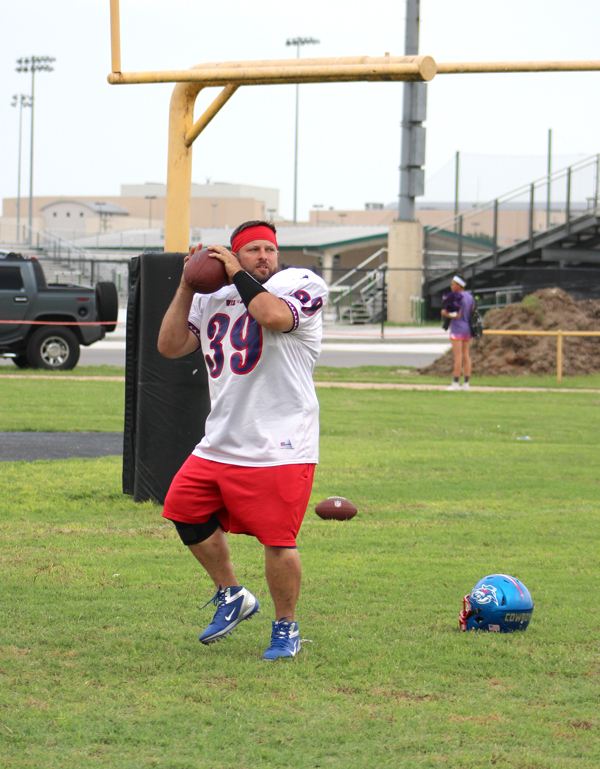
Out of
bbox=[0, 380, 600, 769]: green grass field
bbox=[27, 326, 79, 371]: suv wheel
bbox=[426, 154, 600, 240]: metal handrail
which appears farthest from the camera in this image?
bbox=[426, 154, 600, 240]: metal handrail

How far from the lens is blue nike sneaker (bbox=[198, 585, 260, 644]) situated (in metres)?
4.62

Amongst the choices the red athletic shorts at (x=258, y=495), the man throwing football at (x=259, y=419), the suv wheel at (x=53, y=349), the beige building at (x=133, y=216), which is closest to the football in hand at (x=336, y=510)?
the man throwing football at (x=259, y=419)

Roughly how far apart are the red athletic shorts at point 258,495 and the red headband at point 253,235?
102cm

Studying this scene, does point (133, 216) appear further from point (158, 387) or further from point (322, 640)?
point (322, 640)

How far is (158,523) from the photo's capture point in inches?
288

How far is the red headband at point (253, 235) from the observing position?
4.61m

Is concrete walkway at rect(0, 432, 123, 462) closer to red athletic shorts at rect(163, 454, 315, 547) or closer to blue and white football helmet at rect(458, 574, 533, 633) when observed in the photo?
red athletic shorts at rect(163, 454, 315, 547)

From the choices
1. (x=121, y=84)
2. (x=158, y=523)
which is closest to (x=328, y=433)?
(x=158, y=523)

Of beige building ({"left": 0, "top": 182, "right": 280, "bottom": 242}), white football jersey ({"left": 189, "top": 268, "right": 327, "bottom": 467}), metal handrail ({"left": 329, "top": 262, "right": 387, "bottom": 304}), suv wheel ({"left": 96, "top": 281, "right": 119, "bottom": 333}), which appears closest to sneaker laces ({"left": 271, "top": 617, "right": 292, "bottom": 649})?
white football jersey ({"left": 189, "top": 268, "right": 327, "bottom": 467})

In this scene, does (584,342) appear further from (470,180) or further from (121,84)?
(470,180)

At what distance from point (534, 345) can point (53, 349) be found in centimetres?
1016

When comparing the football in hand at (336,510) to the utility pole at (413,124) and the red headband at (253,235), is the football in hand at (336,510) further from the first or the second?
the utility pole at (413,124)

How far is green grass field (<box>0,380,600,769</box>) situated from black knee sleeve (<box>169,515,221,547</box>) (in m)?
0.49

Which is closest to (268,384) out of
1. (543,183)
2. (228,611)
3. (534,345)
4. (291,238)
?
(228,611)
